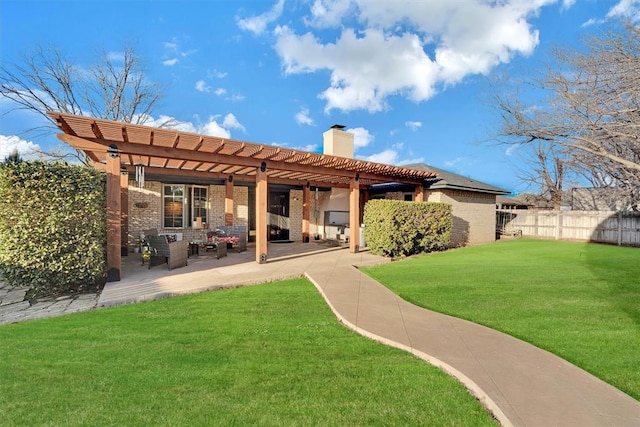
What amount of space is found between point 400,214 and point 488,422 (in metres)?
9.85

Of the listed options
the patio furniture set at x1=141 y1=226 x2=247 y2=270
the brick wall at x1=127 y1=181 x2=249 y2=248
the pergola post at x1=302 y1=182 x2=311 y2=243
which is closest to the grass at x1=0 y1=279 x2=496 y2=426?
the patio furniture set at x1=141 y1=226 x2=247 y2=270

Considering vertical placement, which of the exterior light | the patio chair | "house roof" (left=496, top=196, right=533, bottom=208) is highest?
the exterior light

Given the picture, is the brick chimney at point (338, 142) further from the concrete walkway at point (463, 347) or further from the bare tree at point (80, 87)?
the bare tree at point (80, 87)

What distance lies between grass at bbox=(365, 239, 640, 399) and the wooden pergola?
398 centimetres

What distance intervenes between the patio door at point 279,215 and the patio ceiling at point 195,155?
234cm

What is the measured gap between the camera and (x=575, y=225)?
18391 millimetres

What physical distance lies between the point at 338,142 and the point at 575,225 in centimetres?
1494

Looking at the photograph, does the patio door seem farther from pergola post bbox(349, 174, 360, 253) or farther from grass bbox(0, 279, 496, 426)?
grass bbox(0, 279, 496, 426)

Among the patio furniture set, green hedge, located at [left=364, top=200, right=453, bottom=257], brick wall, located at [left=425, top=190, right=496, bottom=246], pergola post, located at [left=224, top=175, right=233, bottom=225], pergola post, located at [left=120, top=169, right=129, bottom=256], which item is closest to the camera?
the patio furniture set

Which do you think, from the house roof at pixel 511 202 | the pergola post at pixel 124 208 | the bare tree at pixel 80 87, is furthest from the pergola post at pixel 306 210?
the house roof at pixel 511 202

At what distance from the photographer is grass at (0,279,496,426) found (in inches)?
108

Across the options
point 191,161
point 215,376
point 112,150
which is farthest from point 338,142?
point 215,376

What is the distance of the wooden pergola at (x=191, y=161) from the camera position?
7.43 m

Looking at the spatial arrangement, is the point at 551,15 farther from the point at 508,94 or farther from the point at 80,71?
the point at 80,71
